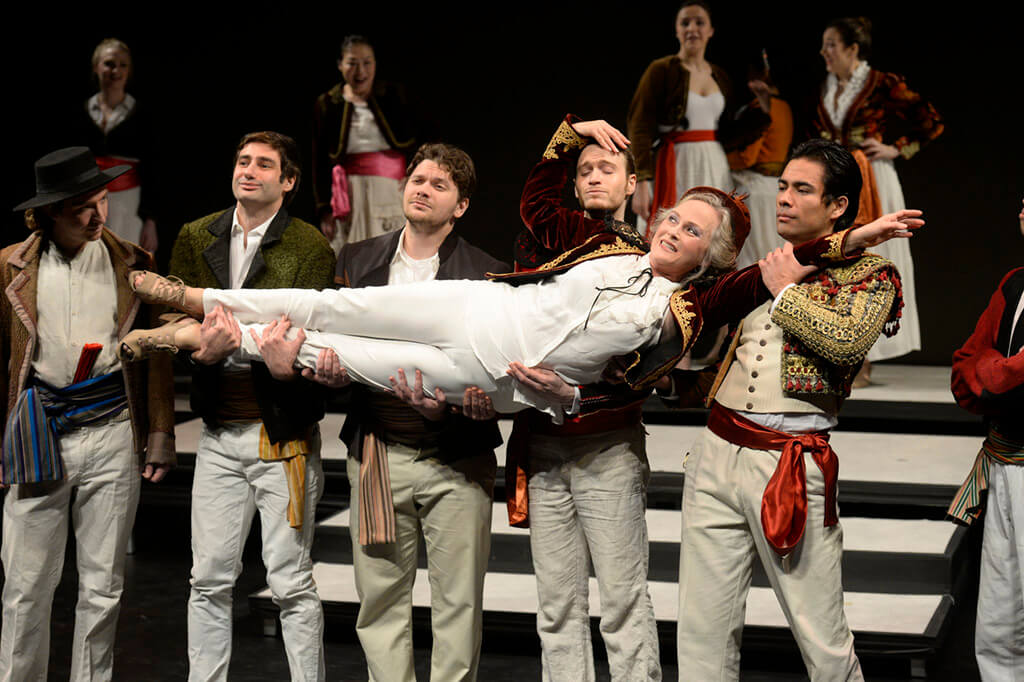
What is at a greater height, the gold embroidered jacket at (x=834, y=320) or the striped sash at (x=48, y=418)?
the gold embroidered jacket at (x=834, y=320)

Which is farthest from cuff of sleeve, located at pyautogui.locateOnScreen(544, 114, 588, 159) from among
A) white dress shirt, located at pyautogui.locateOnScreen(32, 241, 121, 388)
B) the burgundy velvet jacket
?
white dress shirt, located at pyautogui.locateOnScreen(32, 241, 121, 388)

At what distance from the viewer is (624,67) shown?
7219 mm

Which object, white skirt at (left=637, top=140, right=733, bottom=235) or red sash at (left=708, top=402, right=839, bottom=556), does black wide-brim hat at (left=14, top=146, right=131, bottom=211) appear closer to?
red sash at (left=708, top=402, right=839, bottom=556)

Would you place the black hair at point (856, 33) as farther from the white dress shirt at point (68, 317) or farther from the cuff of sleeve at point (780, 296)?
the white dress shirt at point (68, 317)

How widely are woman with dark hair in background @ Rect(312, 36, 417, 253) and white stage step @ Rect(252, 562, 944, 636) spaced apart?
6.87 ft

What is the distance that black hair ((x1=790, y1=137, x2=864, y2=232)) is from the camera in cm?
283

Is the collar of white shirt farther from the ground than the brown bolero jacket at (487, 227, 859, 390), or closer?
farther from the ground

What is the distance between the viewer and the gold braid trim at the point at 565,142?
3.21m

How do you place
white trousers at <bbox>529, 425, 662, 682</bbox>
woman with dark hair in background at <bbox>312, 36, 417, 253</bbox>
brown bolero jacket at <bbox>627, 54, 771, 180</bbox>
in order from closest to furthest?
white trousers at <bbox>529, 425, 662, 682</bbox> < brown bolero jacket at <bbox>627, 54, 771, 180</bbox> < woman with dark hair in background at <bbox>312, 36, 417, 253</bbox>

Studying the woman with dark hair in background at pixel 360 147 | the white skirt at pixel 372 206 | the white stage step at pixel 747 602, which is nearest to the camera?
the white stage step at pixel 747 602

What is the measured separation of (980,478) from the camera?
10.3 feet

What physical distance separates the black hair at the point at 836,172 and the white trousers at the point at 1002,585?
0.81 meters

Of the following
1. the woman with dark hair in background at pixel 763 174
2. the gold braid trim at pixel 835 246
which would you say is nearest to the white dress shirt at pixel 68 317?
the gold braid trim at pixel 835 246

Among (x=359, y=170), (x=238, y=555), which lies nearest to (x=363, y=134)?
(x=359, y=170)
